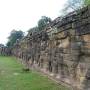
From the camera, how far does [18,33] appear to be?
44188 mm

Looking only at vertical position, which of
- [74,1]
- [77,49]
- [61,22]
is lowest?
[77,49]

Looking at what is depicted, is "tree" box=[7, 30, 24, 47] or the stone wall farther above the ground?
"tree" box=[7, 30, 24, 47]

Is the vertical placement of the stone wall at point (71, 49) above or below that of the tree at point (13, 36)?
below

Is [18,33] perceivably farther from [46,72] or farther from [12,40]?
[46,72]

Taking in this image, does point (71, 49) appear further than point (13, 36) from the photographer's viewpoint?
No

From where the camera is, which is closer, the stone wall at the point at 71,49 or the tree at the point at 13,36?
the stone wall at the point at 71,49

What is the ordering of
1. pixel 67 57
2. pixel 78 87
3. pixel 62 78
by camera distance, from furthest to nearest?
pixel 62 78
pixel 67 57
pixel 78 87

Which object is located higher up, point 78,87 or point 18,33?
point 18,33

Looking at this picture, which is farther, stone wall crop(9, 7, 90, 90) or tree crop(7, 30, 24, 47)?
tree crop(7, 30, 24, 47)

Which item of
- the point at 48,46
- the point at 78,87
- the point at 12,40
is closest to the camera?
the point at 78,87

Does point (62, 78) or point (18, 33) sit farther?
point (18, 33)

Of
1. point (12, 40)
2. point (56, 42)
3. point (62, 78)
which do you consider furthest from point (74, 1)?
point (12, 40)

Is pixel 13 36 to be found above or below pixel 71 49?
above

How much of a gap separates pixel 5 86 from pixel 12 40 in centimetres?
3583
